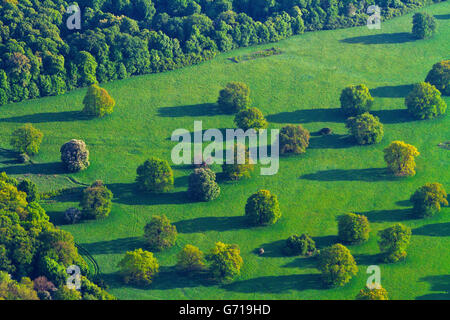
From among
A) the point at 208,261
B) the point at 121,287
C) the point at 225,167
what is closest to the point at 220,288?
the point at 208,261

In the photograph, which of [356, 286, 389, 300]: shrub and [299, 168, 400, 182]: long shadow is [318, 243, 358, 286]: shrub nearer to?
[356, 286, 389, 300]: shrub

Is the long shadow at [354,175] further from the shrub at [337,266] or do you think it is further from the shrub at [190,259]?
the shrub at [190,259]

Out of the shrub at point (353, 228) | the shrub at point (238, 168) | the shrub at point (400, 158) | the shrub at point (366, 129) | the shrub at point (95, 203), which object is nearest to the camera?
the shrub at point (353, 228)

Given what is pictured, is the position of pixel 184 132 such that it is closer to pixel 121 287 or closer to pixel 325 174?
pixel 325 174

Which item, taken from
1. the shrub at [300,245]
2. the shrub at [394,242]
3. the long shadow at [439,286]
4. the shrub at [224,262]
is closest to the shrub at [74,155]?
the shrub at [224,262]

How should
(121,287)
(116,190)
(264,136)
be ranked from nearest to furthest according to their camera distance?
(121,287) < (116,190) < (264,136)

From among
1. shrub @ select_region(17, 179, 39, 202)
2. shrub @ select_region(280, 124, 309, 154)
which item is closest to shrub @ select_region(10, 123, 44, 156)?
shrub @ select_region(17, 179, 39, 202)

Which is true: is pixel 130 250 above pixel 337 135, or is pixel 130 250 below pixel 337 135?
below
